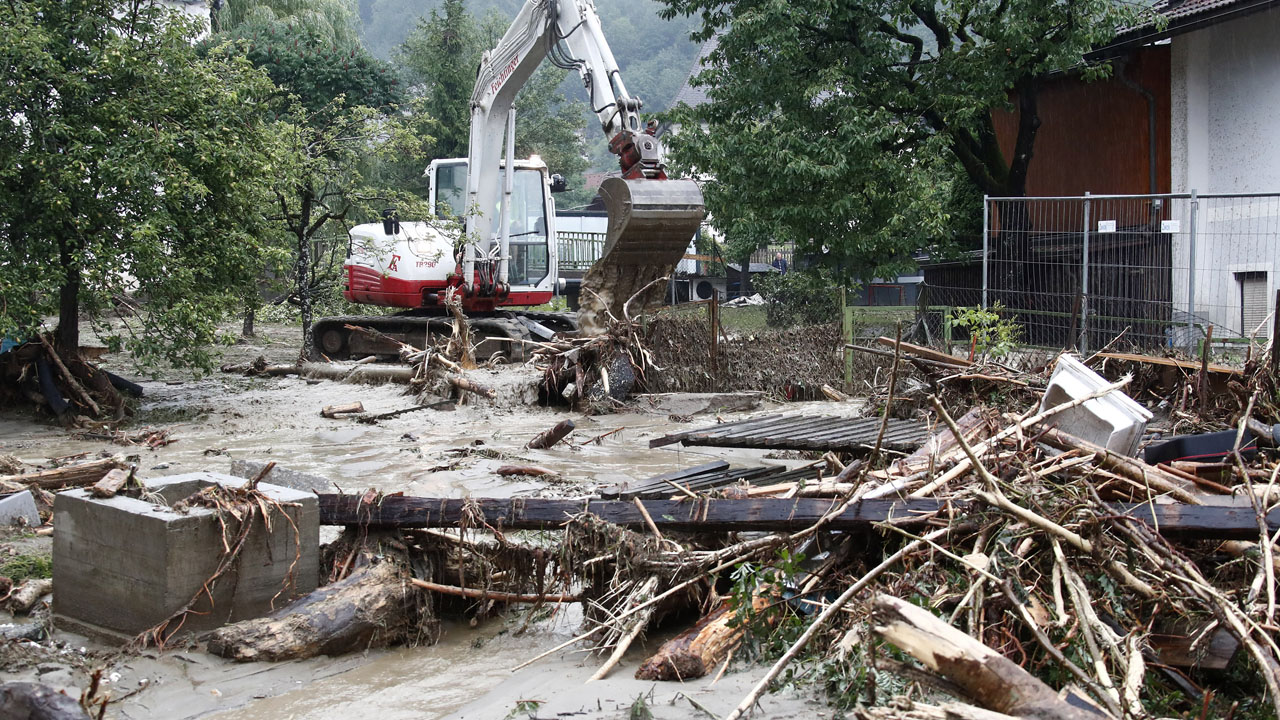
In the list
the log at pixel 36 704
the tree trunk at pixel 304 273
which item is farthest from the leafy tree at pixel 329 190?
the log at pixel 36 704

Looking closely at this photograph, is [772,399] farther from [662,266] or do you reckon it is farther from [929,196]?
[929,196]

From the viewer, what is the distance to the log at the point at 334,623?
480 centimetres

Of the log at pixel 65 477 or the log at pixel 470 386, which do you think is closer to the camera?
the log at pixel 65 477

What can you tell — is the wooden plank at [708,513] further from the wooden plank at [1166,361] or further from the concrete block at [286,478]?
Answer: the wooden plank at [1166,361]

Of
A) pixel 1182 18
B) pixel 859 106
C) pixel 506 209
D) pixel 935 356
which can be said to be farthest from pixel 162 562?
pixel 1182 18

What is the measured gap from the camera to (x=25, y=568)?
5688mm

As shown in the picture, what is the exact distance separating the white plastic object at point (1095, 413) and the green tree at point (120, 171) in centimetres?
835

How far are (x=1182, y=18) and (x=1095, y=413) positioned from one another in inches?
510

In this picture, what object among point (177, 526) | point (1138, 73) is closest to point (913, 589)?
point (177, 526)

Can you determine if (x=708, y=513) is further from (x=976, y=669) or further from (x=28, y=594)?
(x=28, y=594)

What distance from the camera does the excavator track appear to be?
51.1 feet

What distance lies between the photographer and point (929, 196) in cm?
1645

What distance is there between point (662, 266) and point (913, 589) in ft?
30.4

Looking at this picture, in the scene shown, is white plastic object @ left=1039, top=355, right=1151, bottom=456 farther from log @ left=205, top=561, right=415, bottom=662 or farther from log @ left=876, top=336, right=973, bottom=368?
log @ left=205, top=561, right=415, bottom=662
